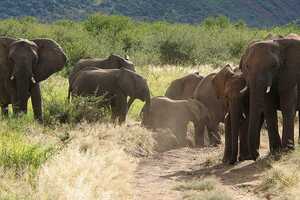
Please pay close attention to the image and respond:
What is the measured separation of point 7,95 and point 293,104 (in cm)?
713

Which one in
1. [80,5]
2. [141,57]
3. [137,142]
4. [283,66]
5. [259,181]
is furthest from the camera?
[80,5]

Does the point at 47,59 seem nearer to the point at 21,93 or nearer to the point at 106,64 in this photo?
the point at 21,93

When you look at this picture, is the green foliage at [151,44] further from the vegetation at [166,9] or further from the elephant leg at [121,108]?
the vegetation at [166,9]

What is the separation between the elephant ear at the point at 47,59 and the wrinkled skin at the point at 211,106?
3845mm

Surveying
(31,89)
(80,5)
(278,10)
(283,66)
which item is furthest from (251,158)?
(278,10)

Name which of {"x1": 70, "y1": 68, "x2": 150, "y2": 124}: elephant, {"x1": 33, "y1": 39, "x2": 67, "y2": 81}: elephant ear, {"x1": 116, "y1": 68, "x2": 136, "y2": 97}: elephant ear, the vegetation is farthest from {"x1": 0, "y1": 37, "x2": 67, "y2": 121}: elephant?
the vegetation

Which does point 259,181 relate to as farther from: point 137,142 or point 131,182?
point 137,142

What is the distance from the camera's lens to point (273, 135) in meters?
13.9

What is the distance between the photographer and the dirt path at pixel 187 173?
444 inches

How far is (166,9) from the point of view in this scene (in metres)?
113

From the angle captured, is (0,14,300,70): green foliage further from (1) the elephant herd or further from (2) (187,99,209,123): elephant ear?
(2) (187,99,209,123): elephant ear

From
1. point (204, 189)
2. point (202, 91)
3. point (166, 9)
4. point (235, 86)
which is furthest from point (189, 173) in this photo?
point (166, 9)

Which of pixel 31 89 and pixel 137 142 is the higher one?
pixel 31 89

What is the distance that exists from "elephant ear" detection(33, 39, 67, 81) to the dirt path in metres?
3.76
